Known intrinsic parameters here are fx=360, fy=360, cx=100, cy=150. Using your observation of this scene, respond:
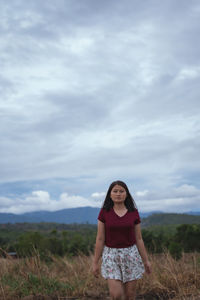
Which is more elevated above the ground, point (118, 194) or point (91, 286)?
point (118, 194)

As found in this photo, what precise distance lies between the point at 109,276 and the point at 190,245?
12.6 metres

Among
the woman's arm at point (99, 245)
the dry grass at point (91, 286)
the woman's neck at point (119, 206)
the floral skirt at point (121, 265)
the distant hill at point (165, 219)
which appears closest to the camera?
the floral skirt at point (121, 265)

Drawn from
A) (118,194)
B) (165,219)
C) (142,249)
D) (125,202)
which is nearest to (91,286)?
(142,249)

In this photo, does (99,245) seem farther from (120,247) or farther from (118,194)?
(118,194)

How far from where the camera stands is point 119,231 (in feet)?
13.0

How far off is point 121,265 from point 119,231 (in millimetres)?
357

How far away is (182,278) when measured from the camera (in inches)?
228

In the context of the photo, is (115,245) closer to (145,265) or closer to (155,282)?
(145,265)

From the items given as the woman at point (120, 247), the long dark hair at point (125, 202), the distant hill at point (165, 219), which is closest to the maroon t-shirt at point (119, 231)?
the woman at point (120, 247)

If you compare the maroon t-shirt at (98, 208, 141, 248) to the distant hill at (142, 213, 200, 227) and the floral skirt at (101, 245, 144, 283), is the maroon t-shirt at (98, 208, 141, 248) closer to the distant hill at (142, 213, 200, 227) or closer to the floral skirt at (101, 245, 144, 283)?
the floral skirt at (101, 245, 144, 283)

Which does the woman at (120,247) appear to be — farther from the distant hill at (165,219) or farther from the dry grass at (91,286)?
the distant hill at (165,219)

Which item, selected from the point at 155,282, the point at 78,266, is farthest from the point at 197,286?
the point at 78,266

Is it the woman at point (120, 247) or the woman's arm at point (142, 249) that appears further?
the woman's arm at point (142, 249)

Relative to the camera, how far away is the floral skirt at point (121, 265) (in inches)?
153
